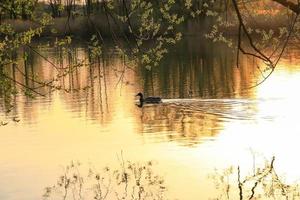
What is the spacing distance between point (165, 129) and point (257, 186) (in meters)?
9.40

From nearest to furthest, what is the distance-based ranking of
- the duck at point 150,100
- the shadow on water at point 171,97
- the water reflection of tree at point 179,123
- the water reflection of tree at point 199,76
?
the water reflection of tree at point 179,123
the shadow on water at point 171,97
the duck at point 150,100
the water reflection of tree at point 199,76

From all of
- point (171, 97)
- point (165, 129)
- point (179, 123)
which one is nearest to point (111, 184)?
point (165, 129)

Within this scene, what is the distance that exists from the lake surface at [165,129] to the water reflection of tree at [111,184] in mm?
283

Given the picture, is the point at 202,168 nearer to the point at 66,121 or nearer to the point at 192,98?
the point at 66,121

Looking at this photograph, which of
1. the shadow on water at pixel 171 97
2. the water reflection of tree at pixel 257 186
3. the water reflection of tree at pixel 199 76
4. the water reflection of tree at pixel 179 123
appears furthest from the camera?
the water reflection of tree at pixel 199 76

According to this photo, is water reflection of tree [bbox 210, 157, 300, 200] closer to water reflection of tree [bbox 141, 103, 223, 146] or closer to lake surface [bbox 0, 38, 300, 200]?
lake surface [bbox 0, 38, 300, 200]

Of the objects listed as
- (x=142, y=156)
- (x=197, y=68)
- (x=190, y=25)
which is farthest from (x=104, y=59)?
(x=142, y=156)

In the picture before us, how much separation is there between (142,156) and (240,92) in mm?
13625

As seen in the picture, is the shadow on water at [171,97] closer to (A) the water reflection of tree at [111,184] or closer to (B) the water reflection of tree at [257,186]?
(A) the water reflection of tree at [111,184]

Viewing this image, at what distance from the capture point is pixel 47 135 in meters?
22.1

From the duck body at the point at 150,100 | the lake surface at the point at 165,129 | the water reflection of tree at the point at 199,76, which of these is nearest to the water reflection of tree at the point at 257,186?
the lake surface at the point at 165,129

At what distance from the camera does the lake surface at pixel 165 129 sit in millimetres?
16078

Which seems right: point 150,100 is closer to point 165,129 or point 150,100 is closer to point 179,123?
point 179,123

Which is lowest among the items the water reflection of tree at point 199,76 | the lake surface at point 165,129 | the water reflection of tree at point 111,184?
the water reflection of tree at point 111,184
